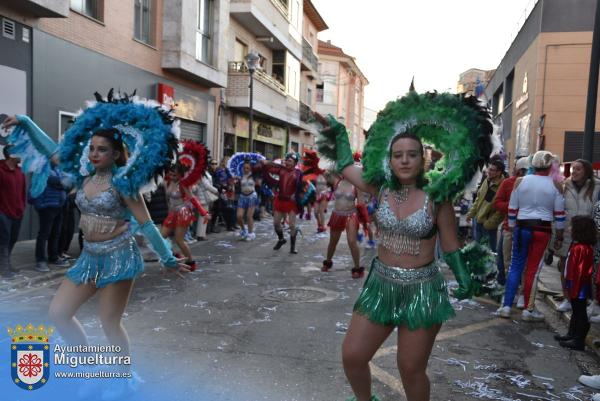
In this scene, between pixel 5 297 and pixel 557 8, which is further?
pixel 557 8

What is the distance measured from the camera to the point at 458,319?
6.15 meters

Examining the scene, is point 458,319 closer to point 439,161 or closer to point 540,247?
point 540,247

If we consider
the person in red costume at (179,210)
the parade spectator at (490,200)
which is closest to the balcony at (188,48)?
the person in red costume at (179,210)

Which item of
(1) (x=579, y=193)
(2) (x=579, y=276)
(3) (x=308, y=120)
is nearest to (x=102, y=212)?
(3) (x=308, y=120)

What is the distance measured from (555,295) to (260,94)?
17.4 meters

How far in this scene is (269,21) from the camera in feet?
76.3

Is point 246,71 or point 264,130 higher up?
point 246,71

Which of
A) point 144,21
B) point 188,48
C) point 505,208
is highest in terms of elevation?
point 144,21

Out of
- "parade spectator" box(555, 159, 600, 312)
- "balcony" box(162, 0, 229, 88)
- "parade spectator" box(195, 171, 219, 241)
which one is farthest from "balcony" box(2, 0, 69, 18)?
"parade spectator" box(555, 159, 600, 312)

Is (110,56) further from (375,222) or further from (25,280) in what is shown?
(375,222)

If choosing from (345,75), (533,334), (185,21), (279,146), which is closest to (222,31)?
(185,21)

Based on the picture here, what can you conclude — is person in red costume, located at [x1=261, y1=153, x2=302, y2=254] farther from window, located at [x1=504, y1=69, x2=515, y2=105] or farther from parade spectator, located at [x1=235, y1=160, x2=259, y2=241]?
window, located at [x1=504, y1=69, x2=515, y2=105]

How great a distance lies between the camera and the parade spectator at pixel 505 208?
24.3ft

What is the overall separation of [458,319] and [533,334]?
2.69 feet
